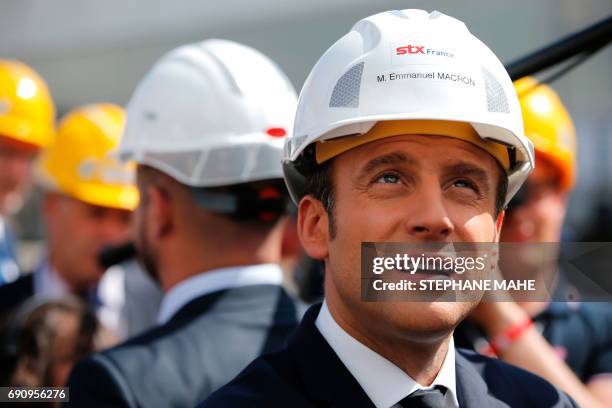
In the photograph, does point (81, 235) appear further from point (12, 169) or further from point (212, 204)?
point (212, 204)

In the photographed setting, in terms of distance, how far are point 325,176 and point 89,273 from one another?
13.0ft

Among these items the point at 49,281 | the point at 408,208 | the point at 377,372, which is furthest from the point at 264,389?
the point at 49,281

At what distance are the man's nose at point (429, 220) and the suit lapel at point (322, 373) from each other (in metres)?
0.34

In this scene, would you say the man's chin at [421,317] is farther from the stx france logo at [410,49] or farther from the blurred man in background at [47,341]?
the blurred man in background at [47,341]

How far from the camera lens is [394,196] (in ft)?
7.00

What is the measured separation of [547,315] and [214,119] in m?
1.37

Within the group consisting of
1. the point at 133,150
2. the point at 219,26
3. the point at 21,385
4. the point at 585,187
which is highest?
the point at 133,150

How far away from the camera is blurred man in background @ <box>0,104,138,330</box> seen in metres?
5.98

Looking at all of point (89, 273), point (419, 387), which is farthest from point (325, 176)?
point (89, 273)

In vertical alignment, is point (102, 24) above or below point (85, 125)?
below

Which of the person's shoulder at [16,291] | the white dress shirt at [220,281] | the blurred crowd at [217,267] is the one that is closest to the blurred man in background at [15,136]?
the person's shoulder at [16,291]

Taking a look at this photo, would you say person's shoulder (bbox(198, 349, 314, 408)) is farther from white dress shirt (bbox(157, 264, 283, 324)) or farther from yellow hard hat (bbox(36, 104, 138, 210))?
yellow hard hat (bbox(36, 104, 138, 210))

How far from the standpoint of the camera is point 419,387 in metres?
2.19

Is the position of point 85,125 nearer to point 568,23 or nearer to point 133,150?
point 133,150
